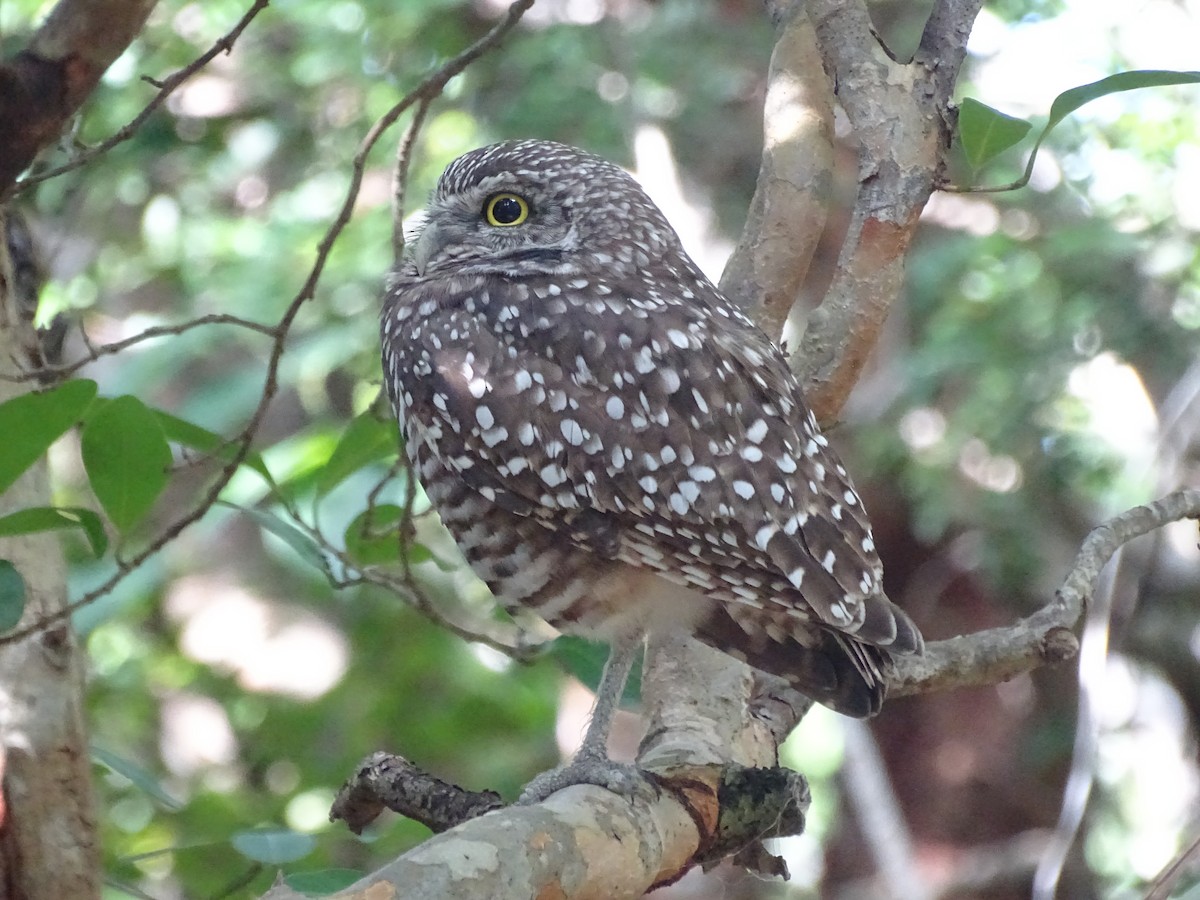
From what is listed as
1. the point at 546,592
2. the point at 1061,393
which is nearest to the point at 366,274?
the point at 1061,393

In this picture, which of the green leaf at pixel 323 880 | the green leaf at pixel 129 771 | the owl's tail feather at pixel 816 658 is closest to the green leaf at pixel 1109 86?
the owl's tail feather at pixel 816 658

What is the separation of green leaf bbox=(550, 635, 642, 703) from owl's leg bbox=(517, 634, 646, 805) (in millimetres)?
50

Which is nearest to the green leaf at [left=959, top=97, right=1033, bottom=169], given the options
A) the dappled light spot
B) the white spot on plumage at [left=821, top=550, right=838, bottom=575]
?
the white spot on plumage at [left=821, top=550, right=838, bottom=575]

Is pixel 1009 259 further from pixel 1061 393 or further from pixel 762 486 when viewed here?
pixel 762 486

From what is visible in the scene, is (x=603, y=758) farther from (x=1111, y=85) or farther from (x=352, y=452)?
(x=1111, y=85)

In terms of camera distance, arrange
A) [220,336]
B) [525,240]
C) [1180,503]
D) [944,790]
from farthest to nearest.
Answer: [944,790] < [220,336] < [525,240] < [1180,503]

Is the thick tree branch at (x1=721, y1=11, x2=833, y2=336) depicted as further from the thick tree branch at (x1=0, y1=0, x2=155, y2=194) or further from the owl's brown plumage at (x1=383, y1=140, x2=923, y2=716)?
the thick tree branch at (x1=0, y1=0, x2=155, y2=194)

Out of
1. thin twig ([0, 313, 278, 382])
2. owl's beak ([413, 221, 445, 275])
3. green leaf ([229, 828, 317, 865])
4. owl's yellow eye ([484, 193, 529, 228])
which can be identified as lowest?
green leaf ([229, 828, 317, 865])

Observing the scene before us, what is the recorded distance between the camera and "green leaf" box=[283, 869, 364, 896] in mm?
2078

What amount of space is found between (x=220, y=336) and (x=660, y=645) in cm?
264

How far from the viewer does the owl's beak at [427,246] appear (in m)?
2.90

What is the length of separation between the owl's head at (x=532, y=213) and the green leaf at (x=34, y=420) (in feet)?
3.51

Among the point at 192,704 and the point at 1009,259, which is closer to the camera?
the point at 1009,259

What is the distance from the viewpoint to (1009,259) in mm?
4875
